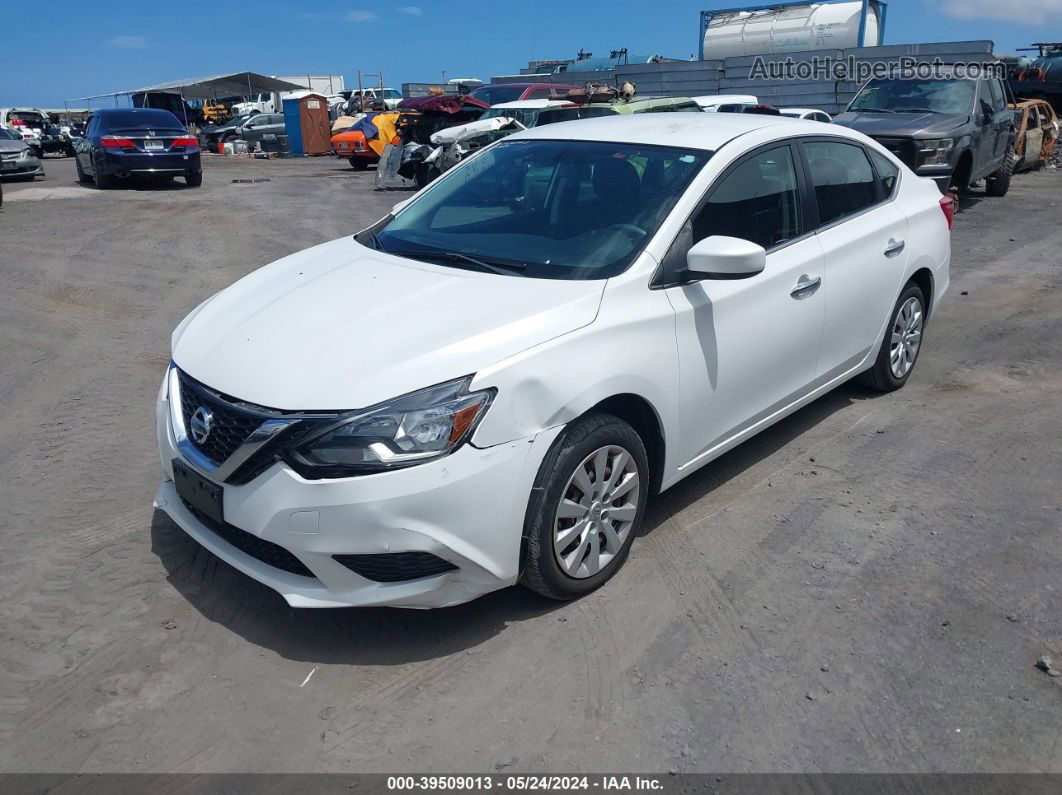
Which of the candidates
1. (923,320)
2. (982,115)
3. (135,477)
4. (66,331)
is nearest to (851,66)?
(982,115)

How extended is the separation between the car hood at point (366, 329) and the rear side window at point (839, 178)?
1824mm

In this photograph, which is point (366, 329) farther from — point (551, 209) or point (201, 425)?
point (551, 209)

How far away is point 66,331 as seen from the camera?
22.9 ft

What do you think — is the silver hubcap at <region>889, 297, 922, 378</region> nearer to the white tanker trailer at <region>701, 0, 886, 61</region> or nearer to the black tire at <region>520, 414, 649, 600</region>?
Result: the black tire at <region>520, 414, 649, 600</region>

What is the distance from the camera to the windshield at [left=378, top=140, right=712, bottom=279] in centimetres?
377

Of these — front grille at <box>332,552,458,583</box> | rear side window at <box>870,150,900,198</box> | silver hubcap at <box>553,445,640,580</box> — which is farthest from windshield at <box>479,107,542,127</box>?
front grille at <box>332,552,458,583</box>

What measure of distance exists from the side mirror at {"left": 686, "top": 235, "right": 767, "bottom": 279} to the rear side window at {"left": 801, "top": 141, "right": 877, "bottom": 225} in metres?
1.25

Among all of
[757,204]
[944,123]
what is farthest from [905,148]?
[757,204]

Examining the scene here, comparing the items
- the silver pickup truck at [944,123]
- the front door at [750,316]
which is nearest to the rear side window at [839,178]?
the front door at [750,316]

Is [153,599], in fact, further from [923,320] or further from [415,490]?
[923,320]

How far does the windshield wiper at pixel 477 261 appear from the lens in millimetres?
3742

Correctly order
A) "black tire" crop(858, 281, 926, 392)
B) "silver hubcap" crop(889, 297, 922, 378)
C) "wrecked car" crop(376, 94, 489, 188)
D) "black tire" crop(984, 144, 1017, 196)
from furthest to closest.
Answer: "wrecked car" crop(376, 94, 489, 188)
"black tire" crop(984, 144, 1017, 196)
"silver hubcap" crop(889, 297, 922, 378)
"black tire" crop(858, 281, 926, 392)

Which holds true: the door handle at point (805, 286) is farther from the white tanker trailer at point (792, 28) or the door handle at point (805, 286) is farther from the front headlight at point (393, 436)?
the white tanker trailer at point (792, 28)

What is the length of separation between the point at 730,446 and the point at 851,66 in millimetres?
22421
